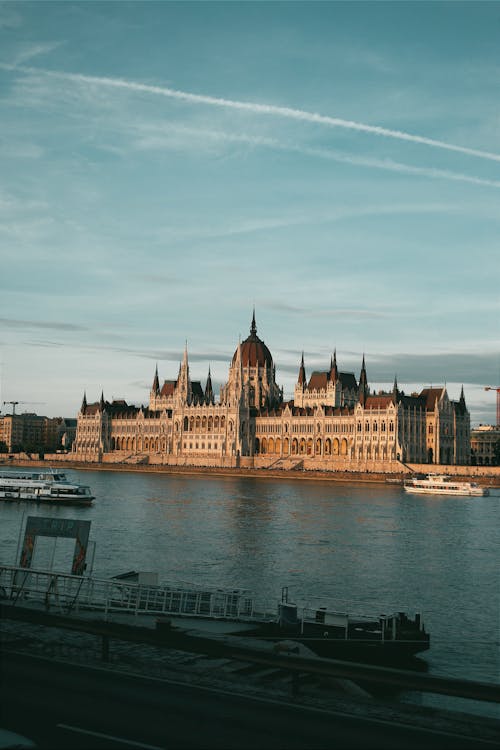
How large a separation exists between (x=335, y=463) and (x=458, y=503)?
6524 cm

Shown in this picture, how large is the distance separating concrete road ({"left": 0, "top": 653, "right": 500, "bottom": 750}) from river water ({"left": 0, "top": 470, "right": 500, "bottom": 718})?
1118 cm

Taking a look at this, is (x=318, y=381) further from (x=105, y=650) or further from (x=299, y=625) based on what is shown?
(x=105, y=650)

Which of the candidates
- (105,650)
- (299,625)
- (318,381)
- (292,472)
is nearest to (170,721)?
(105,650)

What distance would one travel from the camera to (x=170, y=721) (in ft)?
37.8

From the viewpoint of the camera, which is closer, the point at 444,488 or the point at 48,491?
the point at 48,491

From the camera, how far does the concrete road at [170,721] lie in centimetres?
1077

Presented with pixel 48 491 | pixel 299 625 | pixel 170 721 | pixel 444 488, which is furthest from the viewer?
pixel 444 488

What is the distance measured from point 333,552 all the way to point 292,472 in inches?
4158

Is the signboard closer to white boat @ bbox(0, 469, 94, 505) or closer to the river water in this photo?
the river water

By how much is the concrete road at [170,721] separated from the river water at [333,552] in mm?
11176

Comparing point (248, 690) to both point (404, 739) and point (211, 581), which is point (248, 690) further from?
point (211, 581)

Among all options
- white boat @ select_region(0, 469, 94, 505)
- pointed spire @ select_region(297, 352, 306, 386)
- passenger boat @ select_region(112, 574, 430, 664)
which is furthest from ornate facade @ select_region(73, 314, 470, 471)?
passenger boat @ select_region(112, 574, 430, 664)

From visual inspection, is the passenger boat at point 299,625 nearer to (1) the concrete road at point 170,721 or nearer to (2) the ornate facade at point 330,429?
(1) the concrete road at point 170,721

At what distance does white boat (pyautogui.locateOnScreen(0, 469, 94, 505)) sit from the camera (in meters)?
88.8
